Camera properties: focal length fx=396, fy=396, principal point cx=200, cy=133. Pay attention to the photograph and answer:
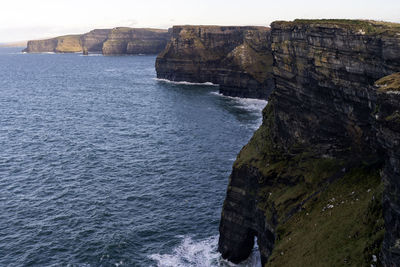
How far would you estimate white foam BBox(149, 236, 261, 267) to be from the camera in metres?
46.1

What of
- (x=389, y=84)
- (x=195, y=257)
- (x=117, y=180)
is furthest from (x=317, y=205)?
(x=117, y=180)

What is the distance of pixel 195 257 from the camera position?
155ft

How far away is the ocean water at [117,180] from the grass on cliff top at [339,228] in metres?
14.4

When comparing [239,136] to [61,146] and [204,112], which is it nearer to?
[204,112]

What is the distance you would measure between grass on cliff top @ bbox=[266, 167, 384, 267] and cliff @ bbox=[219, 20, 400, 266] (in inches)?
3.7

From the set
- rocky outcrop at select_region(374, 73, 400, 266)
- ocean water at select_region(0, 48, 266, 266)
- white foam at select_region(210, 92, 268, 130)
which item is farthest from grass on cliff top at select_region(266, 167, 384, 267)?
white foam at select_region(210, 92, 268, 130)

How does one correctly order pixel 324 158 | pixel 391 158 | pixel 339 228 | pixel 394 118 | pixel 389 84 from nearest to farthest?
1. pixel 394 118
2. pixel 391 158
3. pixel 389 84
4. pixel 339 228
5. pixel 324 158

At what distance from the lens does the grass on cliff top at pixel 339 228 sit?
27525mm

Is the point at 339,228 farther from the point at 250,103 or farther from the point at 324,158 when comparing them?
the point at 250,103

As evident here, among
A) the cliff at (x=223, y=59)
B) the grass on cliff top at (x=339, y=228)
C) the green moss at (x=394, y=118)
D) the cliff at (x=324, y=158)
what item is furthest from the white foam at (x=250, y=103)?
the green moss at (x=394, y=118)

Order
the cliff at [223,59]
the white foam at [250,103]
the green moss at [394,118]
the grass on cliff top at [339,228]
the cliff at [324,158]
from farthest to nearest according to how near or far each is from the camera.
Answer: the cliff at [223,59] → the white foam at [250,103] → the grass on cliff top at [339,228] → the cliff at [324,158] → the green moss at [394,118]

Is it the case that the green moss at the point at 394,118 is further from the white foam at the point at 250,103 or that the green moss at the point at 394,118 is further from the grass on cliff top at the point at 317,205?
the white foam at the point at 250,103

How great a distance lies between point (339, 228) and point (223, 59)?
13897cm

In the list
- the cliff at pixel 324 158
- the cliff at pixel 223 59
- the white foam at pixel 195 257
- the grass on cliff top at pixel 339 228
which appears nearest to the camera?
the cliff at pixel 324 158
